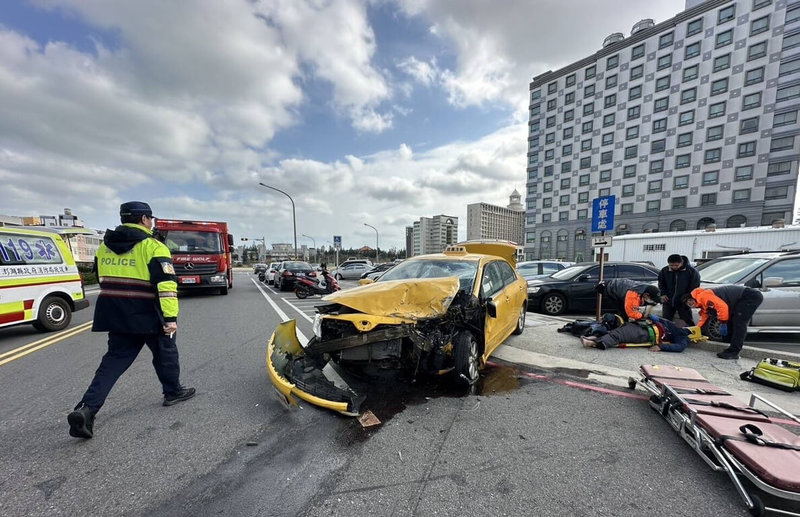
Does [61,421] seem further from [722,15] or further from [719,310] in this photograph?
[722,15]

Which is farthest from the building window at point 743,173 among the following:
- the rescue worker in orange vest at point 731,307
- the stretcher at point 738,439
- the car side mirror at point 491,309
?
the car side mirror at point 491,309

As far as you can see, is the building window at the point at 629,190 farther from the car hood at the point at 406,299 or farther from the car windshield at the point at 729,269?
the car hood at the point at 406,299

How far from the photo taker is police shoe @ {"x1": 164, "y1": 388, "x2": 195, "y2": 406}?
10.6 feet

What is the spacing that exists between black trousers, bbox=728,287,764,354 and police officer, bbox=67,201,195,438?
695cm

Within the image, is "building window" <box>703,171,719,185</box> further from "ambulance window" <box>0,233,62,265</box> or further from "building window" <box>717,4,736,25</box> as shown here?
"ambulance window" <box>0,233,62,265</box>

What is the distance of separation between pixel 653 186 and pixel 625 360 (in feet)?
158

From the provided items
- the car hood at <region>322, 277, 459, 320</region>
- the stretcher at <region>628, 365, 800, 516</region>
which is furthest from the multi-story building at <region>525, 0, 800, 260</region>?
the car hood at <region>322, 277, 459, 320</region>

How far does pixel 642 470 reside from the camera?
226cm

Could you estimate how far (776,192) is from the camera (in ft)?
109

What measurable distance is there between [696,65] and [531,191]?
79.2 ft

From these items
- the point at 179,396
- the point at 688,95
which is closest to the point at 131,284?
the point at 179,396

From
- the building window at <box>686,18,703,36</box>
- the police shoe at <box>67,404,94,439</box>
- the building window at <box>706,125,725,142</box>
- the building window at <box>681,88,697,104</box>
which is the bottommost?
the police shoe at <box>67,404,94,439</box>

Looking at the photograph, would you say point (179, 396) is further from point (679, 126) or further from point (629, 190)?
point (679, 126)

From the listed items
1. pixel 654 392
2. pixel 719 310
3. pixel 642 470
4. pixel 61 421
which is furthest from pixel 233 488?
pixel 719 310
